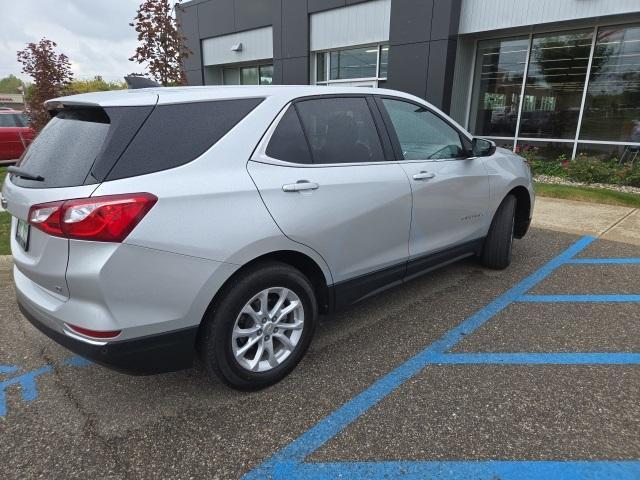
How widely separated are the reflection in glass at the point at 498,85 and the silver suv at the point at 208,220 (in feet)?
29.5

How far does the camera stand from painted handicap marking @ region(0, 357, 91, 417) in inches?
103

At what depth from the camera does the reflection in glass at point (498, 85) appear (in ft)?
35.0

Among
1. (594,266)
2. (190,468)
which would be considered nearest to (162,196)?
(190,468)

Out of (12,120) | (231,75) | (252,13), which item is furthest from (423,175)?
(231,75)

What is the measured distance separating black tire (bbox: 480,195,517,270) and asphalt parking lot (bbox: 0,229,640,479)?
829 millimetres

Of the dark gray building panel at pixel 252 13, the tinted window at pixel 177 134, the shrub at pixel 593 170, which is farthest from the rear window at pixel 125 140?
the dark gray building panel at pixel 252 13

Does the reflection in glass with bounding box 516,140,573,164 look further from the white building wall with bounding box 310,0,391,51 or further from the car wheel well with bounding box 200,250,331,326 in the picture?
the car wheel well with bounding box 200,250,331,326

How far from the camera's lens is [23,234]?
94.6 inches

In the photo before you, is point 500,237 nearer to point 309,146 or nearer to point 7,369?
point 309,146

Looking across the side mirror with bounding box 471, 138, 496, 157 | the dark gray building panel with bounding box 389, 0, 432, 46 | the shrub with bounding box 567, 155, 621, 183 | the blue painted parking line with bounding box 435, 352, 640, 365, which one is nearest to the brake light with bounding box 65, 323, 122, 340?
the blue painted parking line with bounding box 435, 352, 640, 365

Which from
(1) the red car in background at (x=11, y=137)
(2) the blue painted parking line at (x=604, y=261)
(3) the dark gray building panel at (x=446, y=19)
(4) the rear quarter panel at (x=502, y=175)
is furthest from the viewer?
(1) the red car in background at (x=11, y=137)

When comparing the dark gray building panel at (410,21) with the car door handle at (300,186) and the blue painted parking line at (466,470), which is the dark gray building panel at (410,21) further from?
the blue painted parking line at (466,470)

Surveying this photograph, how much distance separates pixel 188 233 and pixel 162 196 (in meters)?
0.21

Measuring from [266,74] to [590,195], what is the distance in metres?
12.6
